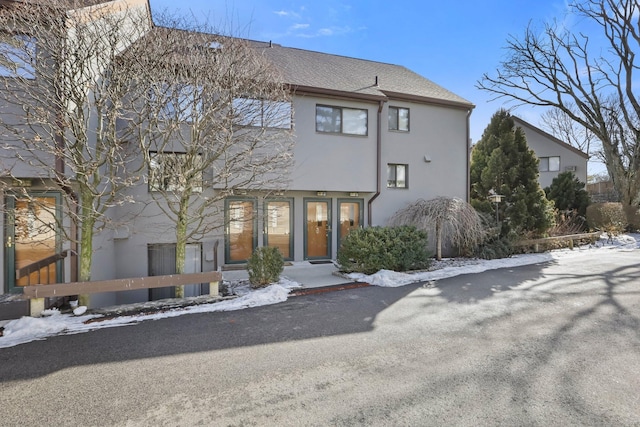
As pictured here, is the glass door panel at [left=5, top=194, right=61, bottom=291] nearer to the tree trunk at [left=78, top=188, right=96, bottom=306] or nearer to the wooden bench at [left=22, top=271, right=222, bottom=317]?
the tree trunk at [left=78, top=188, right=96, bottom=306]

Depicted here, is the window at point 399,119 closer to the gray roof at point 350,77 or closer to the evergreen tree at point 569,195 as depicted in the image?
the gray roof at point 350,77

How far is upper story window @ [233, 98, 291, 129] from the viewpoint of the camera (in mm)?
7473

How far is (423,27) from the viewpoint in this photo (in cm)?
1349

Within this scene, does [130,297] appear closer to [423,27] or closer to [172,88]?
[172,88]

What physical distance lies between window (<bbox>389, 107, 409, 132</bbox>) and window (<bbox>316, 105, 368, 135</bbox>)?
1.36 meters

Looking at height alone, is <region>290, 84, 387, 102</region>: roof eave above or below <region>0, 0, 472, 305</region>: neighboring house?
above

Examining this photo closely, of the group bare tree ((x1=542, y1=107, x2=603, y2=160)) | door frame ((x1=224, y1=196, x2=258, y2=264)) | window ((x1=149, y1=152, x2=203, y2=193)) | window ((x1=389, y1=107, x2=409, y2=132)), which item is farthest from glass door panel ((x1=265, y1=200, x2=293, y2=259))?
bare tree ((x1=542, y1=107, x2=603, y2=160))

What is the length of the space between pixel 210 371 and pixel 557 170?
2736 centimetres

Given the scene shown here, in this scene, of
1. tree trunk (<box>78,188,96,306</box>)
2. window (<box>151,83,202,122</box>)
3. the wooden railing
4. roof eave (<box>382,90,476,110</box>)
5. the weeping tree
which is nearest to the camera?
tree trunk (<box>78,188,96,306</box>)

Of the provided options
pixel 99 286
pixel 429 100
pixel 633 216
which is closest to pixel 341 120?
pixel 429 100

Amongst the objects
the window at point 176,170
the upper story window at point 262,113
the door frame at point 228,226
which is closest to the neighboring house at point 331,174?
the door frame at point 228,226

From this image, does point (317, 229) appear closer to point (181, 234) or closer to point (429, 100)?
point (181, 234)

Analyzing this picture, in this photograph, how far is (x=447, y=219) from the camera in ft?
33.8

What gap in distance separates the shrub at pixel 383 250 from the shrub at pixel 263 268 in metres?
2.17
